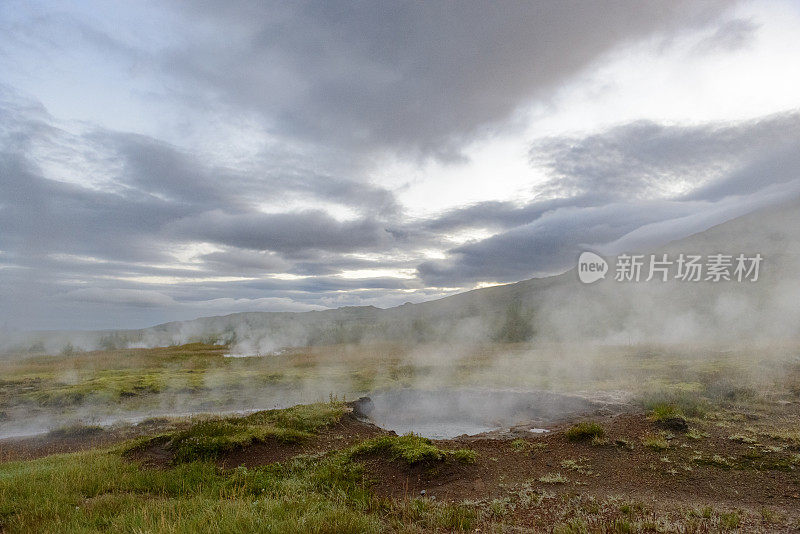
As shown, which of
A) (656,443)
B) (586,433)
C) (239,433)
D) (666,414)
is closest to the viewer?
(656,443)

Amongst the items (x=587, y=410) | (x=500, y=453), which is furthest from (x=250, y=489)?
(x=587, y=410)

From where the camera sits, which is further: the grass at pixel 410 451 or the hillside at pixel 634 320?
the hillside at pixel 634 320

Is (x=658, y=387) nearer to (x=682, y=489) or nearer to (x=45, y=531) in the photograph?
(x=682, y=489)

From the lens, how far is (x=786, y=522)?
7.88m

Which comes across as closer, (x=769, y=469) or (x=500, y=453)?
(x=769, y=469)

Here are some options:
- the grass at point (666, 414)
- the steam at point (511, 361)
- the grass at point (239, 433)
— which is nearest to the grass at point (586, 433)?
the grass at point (666, 414)

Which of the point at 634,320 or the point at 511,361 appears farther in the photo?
the point at 634,320

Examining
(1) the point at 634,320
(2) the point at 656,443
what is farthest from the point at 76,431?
(1) the point at 634,320

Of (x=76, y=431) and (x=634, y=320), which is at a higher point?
(x=634, y=320)

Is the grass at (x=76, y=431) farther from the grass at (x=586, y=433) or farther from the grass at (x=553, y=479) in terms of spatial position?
the grass at (x=586, y=433)

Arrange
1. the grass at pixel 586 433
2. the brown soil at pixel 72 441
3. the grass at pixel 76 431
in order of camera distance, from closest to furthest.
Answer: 1. the grass at pixel 586 433
2. the brown soil at pixel 72 441
3. the grass at pixel 76 431

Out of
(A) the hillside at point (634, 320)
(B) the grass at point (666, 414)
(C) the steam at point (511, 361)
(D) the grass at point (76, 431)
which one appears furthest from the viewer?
(A) the hillside at point (634, 320)

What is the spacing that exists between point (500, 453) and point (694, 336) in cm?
6599

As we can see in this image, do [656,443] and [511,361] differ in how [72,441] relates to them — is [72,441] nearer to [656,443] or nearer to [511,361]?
[656,443]
